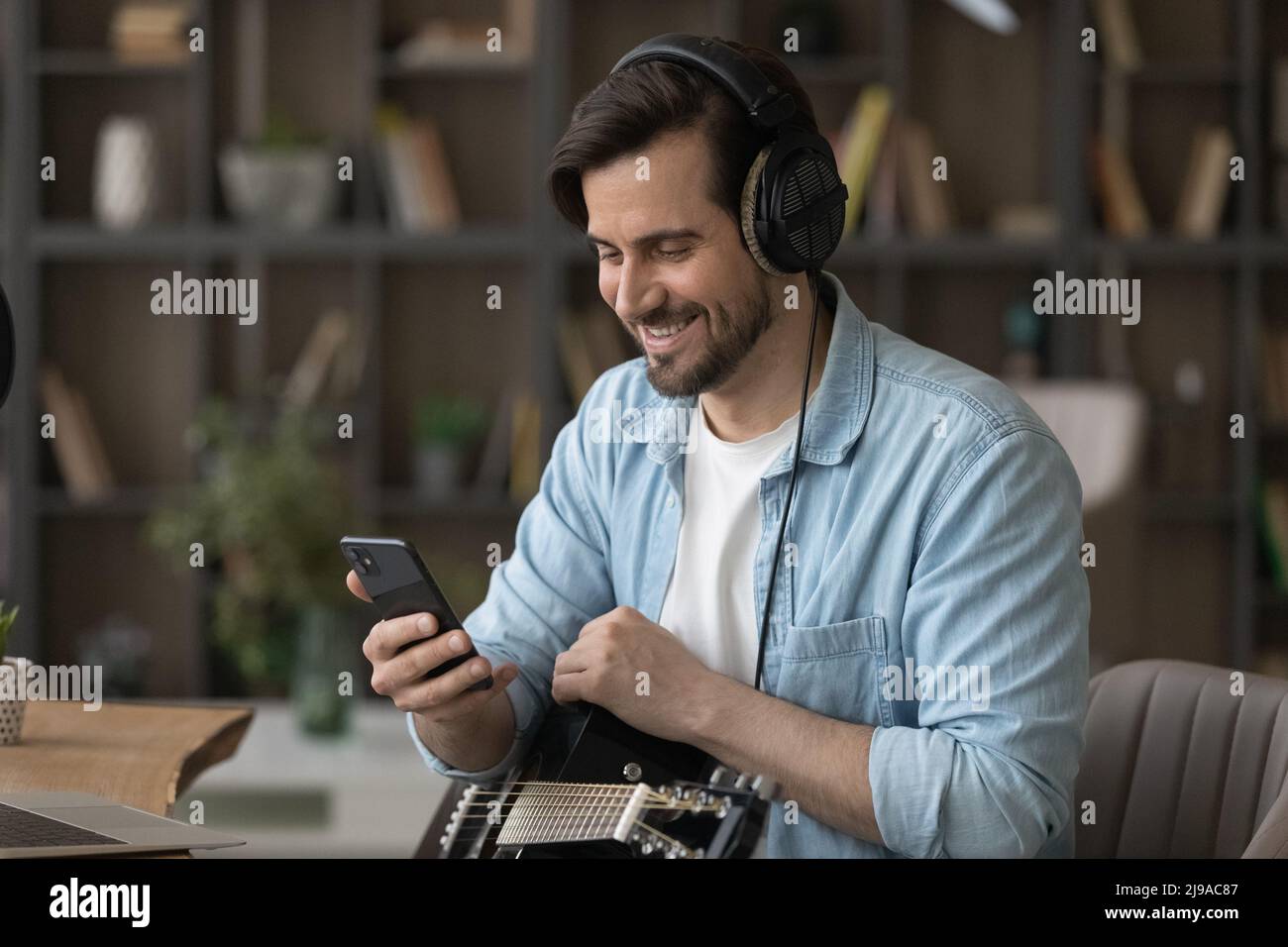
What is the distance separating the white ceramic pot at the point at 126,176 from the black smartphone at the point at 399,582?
2.87m

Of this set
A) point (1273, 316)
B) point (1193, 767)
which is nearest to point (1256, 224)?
point (1273, 316)

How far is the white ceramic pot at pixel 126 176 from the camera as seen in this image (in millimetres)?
3611

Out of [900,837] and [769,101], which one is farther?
[769,101]

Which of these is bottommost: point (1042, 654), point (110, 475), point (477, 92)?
point (110, 475)

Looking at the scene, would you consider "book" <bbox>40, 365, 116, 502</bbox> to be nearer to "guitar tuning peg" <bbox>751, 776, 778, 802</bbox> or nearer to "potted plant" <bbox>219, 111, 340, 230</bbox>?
"potted plant" <bbox>219, 111, 340, 230</bbox>

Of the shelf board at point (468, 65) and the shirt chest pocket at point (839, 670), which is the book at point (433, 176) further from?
the shirt chest pocket at point (839, 670)

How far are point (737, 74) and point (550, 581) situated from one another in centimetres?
48

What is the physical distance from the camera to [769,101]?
1146 mm

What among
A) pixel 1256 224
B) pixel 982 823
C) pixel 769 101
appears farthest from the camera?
pixel 1256 224

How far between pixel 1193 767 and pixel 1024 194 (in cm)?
284

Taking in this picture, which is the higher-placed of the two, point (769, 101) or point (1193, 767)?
point (769, 101)

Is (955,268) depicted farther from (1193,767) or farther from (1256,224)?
(1193,767)

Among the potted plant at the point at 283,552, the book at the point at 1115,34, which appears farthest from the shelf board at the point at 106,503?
the book at the point at 1115,34

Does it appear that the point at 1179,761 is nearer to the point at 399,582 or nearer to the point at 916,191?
the point at 399,582
